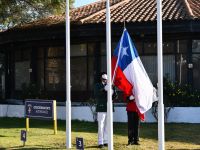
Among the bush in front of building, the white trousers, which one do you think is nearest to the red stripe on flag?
the white trousers

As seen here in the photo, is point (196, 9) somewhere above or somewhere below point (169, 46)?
above

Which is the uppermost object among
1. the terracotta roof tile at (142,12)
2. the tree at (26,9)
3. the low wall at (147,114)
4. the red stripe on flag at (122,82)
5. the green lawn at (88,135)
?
the tree at (26,9)

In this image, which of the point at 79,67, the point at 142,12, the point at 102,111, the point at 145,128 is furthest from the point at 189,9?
the point at 102,111

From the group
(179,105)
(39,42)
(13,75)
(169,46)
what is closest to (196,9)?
(169,46)

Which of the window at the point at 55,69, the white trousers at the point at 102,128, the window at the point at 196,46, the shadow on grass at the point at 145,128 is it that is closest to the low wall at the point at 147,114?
the shadow on grass at the point at 145,128

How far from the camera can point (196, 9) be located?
69.7 feet

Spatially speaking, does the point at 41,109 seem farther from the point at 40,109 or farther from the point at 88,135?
the point at 88,135

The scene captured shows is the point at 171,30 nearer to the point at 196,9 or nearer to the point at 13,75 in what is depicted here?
the point at 196,9

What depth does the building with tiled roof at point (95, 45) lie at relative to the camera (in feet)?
65.1

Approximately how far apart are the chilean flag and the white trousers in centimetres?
118

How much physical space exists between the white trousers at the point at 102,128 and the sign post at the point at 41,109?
2.12 meters

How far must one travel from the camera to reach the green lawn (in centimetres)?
1281

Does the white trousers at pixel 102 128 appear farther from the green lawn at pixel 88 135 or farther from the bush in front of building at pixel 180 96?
the bush in front of building at pixel 180 96

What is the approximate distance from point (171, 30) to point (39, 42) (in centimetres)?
678
